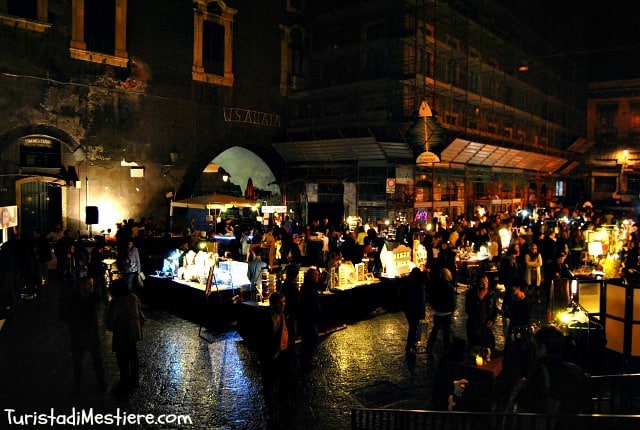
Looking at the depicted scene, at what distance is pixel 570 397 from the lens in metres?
4.70

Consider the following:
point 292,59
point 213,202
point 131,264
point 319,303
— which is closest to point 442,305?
point 319,303

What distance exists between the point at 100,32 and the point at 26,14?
8.76 feet

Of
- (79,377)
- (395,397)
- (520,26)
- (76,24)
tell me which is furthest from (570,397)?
(520,26)

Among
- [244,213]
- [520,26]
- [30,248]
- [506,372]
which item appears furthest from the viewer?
[520,26]

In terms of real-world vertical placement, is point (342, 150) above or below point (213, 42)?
below

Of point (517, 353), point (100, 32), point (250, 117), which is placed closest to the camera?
point (517, 353)

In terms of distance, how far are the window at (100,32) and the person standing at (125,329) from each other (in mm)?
14813

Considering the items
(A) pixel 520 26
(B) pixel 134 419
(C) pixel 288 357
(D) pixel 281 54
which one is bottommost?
(B) pixel 134 419

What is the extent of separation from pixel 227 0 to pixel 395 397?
21.5 metres

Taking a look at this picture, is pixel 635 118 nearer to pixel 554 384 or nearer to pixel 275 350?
pixel 275 350

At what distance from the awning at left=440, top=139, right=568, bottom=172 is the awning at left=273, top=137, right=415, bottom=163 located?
2.76 metres

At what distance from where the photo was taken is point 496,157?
2900 cm

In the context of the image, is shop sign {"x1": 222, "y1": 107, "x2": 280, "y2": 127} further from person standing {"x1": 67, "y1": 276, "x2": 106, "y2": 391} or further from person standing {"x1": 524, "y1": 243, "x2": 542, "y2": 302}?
person standing {"x1": 67, "y1": 276, "x2": 106, "y2": 391}

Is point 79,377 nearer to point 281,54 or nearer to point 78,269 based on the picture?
point 78,269
